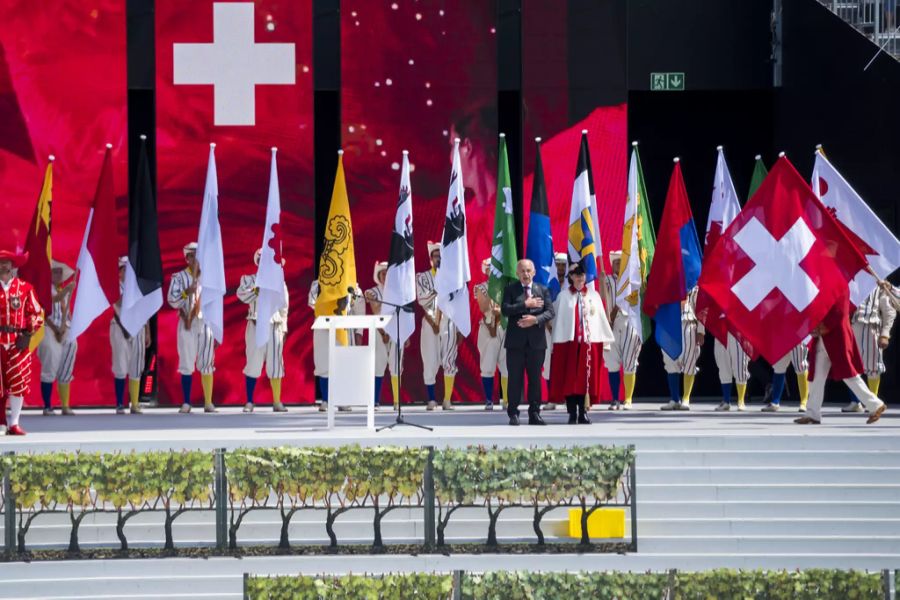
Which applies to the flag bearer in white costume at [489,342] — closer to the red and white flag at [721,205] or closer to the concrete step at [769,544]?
the red and white flag at [721,205]

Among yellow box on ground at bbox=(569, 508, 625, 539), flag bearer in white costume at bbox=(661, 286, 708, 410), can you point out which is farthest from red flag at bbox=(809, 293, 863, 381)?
yellow box on ground at bbox=(569, 508, 625, 539)

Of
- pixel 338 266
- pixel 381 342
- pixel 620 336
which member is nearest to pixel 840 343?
pixel 620 336

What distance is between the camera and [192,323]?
2097cm

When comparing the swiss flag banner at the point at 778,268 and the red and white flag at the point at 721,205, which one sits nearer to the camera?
the swiss flag banner at the point at 778,268

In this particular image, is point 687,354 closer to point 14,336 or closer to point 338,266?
point 338,266

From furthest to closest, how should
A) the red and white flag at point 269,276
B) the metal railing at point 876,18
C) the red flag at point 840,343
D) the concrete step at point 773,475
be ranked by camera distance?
the metal railing at point 876,18
the red and white flag at point 269,276
the red flag at point 840,343
the concrete step at point 773,475

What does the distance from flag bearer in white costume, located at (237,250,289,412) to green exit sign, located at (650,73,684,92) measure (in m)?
6.54

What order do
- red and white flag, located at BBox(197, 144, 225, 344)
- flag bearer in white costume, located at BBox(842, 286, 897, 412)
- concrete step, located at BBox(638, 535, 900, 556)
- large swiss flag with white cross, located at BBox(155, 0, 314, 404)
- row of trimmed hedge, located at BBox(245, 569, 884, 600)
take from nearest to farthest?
row of trimmed hedge, located at BBox(245, 569, 884, 600), concrete step, located at BBox(638, 535, 900, 556), flag bearer in white costume, located at BBox(842, 286, 897, 412), red and white flag, located at BBox(197, 144, 225, 344), large swiss flag with white cross, located at BBox(155, 0, 314, 404)

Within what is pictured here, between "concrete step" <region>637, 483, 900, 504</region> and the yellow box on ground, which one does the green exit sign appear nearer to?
"concrete step" <region>637, 483, 900, 504</region>

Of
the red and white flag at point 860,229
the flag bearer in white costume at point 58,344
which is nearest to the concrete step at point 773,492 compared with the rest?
the red and white flag at point 860,229

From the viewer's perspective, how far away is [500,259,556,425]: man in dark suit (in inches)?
700

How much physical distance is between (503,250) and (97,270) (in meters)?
5.11

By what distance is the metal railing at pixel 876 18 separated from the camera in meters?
22.1

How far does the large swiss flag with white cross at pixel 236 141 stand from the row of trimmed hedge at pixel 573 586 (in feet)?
41.6
